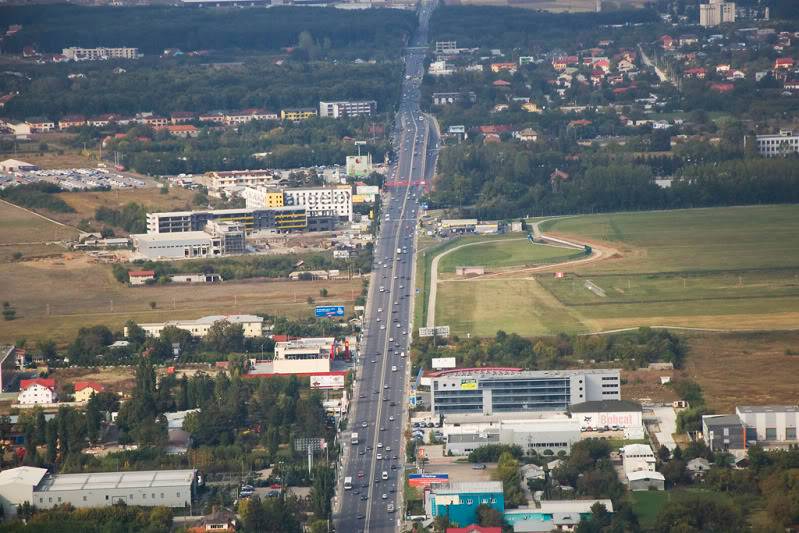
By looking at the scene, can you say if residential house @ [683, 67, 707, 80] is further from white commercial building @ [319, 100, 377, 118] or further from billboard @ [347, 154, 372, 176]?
billboard @ [347, 154, 372, 176]

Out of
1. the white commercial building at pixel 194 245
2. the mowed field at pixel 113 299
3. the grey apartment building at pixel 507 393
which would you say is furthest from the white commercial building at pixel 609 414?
the white commercial building at pixel 194 245

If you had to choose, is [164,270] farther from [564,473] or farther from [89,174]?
[564,473]

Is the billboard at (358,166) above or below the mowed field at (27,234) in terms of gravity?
above

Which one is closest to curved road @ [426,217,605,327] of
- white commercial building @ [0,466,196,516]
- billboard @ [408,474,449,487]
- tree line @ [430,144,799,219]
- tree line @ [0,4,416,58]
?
tree line @ [430,144,799,219]

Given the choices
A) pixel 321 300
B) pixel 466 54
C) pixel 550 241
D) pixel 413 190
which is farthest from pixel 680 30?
pixel 321 300

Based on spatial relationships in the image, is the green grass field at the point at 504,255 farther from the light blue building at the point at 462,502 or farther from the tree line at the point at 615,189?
the light blue building at the point at 462,502

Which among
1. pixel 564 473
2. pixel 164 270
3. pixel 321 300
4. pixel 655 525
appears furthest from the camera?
pixel 164 270
